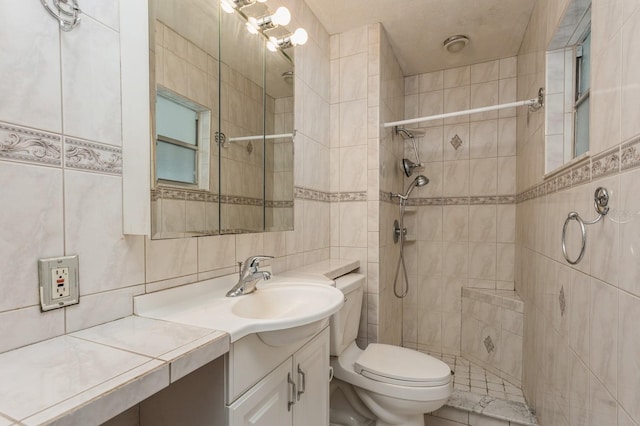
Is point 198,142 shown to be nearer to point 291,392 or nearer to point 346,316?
point 291,392

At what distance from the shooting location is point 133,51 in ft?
3.00

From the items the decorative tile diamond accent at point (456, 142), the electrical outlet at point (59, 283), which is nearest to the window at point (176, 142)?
the electrical outlet at point (59, 283)

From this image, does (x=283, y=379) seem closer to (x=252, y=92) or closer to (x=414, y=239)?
(x=252, y=92)

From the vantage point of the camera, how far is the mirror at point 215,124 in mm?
982

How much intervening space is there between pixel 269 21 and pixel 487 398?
2.48 m

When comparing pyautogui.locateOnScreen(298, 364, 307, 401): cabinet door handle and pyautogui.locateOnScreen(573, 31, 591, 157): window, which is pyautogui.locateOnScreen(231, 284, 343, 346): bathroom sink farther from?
pyautogui.locateOnScreen(573, 31, 591, 157): window

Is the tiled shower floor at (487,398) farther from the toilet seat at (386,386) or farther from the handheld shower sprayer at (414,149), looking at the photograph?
the handheld shower sprayer at (414,149)

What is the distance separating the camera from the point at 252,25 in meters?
1.43

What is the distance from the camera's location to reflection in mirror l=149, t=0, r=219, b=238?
0.96 metres

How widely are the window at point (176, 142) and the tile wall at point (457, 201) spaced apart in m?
2.17

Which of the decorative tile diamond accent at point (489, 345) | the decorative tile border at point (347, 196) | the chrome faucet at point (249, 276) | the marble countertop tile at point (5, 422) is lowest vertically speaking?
the decorative tile diamond accent at point (489, 345)

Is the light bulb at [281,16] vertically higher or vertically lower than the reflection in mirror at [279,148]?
higher

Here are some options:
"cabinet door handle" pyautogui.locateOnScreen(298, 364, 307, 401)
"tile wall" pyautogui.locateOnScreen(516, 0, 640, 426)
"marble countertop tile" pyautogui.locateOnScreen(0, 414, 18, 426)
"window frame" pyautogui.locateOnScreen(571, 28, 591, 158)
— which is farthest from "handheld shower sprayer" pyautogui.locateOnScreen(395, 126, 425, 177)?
"marble countertop tile" pyautogui.locateOnScreen(0, 414, 18, 426)

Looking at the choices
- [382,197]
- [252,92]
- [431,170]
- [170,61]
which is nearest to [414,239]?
[431,170]
